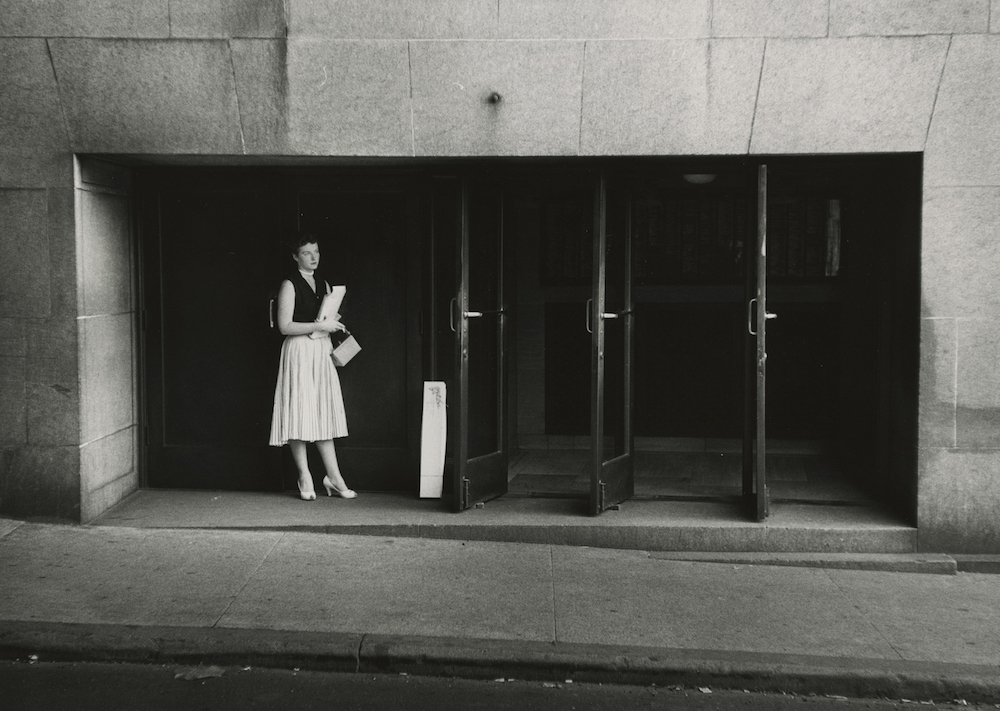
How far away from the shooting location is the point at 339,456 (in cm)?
838

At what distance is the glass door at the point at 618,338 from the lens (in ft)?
24.5

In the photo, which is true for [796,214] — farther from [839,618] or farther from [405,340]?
[839,618]

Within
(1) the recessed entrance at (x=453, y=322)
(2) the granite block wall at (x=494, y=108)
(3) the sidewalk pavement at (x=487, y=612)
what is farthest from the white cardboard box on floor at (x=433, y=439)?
(2) the granite block wall at (x=494, y=108)

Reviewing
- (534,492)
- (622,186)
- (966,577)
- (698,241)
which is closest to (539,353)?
(698,241)

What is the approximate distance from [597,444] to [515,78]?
2525 mm

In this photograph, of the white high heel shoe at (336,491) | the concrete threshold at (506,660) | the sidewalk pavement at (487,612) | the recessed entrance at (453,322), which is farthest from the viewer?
the white high heel shoe at (336,491)

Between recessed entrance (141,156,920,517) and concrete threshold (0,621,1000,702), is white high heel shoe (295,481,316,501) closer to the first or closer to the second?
recessed entrance (141,156,920,517)

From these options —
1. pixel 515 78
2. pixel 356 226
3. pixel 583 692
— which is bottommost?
pixel 583 692

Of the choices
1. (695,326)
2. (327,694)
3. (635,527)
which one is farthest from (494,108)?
(695,326)

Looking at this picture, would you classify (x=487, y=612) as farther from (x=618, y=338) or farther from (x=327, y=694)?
(x=618, y=338)

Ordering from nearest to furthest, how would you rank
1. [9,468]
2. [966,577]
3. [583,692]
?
1. [583,692]
2. [966,577]
3. [9,468]

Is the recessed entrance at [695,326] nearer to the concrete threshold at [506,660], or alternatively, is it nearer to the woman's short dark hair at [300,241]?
the woman's short dark hair at [300,241]

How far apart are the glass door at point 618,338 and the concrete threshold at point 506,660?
2.27 metres

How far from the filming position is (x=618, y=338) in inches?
311
